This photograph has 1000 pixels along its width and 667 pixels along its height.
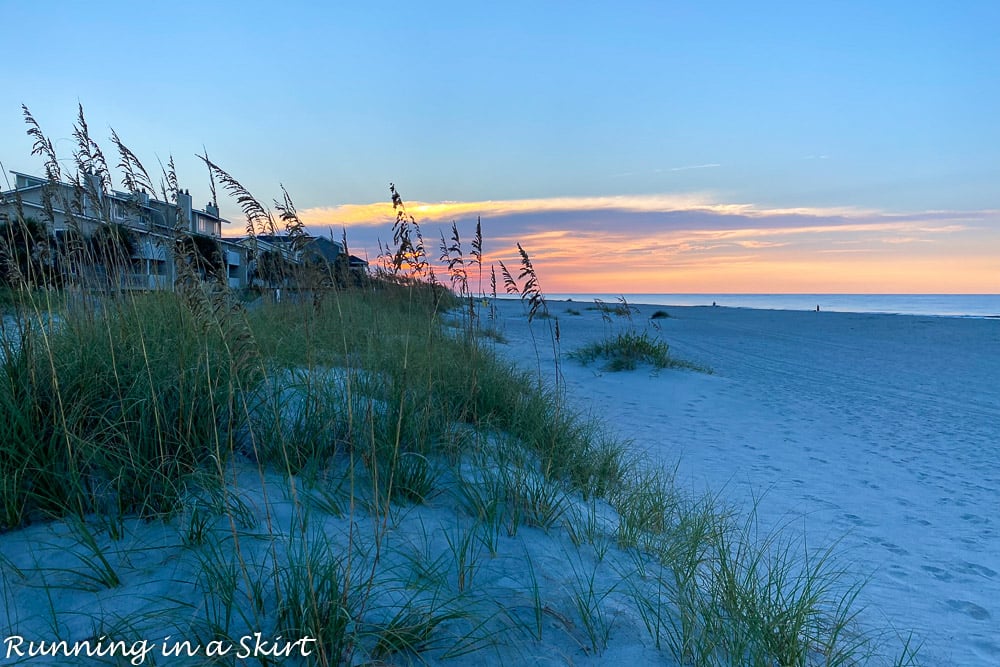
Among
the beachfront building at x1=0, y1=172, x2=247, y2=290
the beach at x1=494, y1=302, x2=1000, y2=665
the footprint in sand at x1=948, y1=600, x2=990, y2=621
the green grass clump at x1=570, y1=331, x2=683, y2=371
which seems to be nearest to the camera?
the beachfront building at x1=0, y1=172, x2=247, y2=290

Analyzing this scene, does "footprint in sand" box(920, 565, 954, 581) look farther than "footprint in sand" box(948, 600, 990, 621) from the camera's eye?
Yes

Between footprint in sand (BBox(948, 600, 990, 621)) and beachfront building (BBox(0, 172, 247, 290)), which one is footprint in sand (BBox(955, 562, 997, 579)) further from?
beachfront building (BBox(0, 172, 247, 290))

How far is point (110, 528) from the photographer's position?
245 centimetres

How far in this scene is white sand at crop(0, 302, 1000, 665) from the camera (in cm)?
214

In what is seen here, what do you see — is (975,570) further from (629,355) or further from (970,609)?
(629,355)

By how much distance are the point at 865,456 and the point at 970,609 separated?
335cm

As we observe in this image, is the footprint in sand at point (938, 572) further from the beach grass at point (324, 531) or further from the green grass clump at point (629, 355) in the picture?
the green grass clump at point (629, 355)

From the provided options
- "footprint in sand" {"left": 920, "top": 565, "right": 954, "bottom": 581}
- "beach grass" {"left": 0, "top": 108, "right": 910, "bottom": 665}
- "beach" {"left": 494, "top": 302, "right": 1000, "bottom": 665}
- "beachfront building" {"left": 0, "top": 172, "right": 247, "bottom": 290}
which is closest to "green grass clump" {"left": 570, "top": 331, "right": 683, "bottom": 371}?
"beach" {"left": 494, "top": 302, "right": 1000, "bottom": 665}

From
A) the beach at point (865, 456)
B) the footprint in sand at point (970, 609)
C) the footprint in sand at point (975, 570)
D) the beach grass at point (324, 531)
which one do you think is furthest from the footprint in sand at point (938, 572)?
the beach grass at point (324, 531)

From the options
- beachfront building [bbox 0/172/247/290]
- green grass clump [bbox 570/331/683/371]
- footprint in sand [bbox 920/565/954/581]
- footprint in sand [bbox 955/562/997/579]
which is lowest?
footprint in sand [bbox 955/562/997/579]

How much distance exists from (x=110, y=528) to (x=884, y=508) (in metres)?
5.32

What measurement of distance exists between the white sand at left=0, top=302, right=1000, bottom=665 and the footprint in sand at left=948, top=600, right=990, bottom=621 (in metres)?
0.01

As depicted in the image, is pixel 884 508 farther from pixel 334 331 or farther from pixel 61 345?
pixel 61 345

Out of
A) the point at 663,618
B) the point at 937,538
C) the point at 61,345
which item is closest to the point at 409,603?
the point at 663,618
